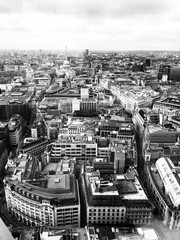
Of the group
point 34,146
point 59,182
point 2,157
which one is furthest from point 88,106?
point 59,182

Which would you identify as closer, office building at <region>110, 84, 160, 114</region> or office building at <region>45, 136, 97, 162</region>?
office building at <region>45, 136, 97, 162</region>

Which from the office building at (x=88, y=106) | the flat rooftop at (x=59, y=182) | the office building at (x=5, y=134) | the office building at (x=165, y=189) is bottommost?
the office building at (x=165, y=189)

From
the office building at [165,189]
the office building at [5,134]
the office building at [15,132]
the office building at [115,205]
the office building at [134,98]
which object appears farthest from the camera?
the office building at [134,98]

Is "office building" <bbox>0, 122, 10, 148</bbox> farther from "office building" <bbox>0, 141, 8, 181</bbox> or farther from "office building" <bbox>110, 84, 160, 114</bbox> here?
"office building" <bbox>110, 84, 160, 114</bbox>

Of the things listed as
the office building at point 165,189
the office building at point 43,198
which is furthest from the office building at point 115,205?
the office building at point 165,189

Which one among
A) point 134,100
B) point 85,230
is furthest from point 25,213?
point 134,100

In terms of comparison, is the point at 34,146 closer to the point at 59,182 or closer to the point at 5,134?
the point at 5,134

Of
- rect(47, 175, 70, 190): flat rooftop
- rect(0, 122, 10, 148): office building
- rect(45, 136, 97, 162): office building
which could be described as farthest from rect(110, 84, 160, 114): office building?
rect(47, 175, 70, 190): flat rooftop

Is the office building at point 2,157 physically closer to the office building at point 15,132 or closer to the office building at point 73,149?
the office building at point 15,132

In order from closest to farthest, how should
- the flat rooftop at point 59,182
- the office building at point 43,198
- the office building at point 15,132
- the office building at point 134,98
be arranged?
1. the office building at point 43,198
2. the flat rooftop at point 59,182
3. the office building at point 15,132
4. the office building at point 134,98

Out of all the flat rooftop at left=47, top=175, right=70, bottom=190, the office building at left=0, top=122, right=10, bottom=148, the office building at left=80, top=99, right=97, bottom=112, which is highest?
the office building at left=80, top=99, right=97, bottom=112

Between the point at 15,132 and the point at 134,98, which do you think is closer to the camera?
the point at 15,132
